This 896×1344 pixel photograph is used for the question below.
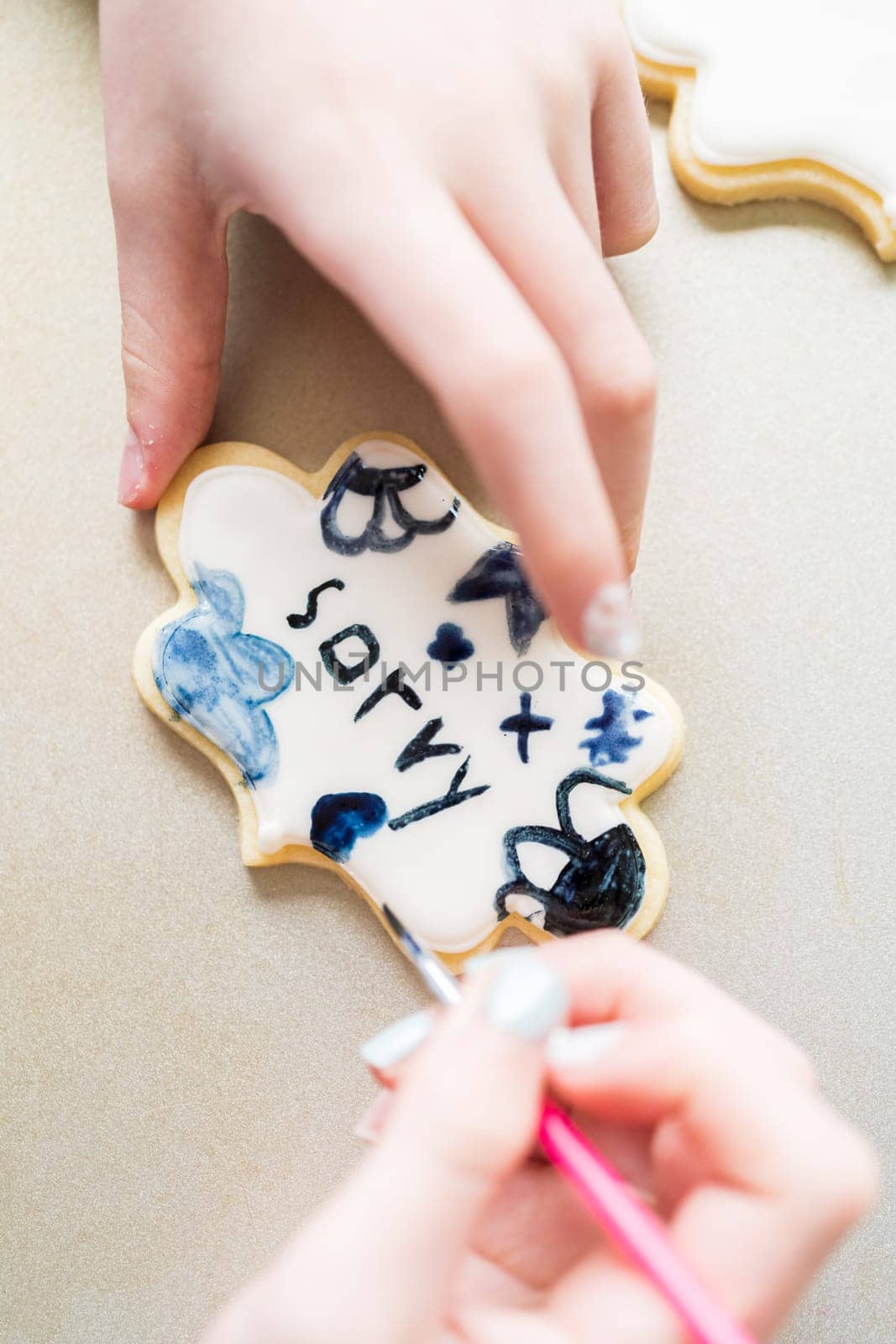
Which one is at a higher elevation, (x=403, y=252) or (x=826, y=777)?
(x=403, y=252)

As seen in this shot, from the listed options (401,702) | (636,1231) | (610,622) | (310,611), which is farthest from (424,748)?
(636,1231)

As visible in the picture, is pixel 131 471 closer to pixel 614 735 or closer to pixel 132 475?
pixel 132 475

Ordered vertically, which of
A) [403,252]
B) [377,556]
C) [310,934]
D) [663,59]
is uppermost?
[663,59]

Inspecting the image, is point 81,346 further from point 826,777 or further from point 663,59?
point 826,777

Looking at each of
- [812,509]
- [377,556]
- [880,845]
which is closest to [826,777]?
[880,845]

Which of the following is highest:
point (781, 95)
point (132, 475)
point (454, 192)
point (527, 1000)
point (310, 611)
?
point (781, 95)

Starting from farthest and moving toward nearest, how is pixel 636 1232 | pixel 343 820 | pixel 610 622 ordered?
pixel 343 820 → pixel 610 622 → pixel 636 1232
